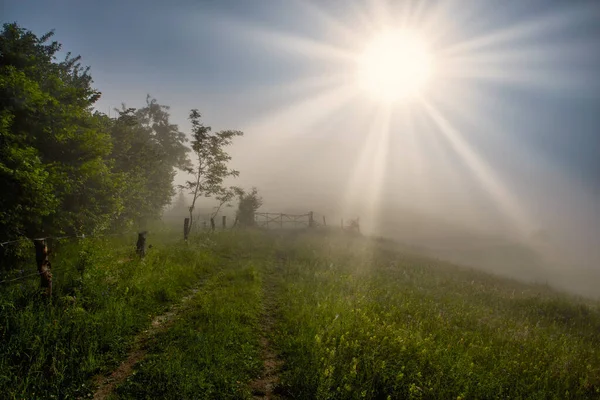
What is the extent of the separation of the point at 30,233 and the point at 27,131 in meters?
5.15

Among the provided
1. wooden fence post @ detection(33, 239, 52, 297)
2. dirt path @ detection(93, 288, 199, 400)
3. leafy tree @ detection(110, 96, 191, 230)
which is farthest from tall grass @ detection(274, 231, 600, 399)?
leafy tree @ detection(110, 96, 191, 230)

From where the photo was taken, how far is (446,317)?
1096 centimetres

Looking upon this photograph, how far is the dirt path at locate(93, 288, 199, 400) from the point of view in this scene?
195 inches

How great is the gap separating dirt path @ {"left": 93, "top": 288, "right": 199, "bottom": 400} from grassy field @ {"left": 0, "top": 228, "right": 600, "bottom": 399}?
6.0 inches

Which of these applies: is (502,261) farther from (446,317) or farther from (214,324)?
(214,324)

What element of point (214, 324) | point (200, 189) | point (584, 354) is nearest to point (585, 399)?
point (584, 354)

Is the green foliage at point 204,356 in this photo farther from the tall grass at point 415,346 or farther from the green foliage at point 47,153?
the green foliage at point 47,153

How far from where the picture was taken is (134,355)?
19.8 ft

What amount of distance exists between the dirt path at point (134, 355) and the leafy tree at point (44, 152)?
7314 millimetres

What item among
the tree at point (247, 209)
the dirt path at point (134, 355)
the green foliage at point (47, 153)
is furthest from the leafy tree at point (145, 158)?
the dirt path at point (134, 355)

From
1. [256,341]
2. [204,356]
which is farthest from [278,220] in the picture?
[204,356]

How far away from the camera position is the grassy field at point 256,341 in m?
5.24

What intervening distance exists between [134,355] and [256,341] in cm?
280

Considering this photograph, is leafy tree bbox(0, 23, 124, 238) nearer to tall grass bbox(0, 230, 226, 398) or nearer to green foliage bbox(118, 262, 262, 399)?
tall grass bbox(0, 230, 226, 398)
